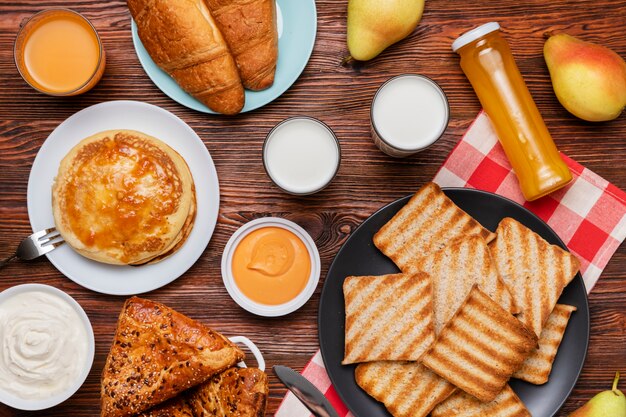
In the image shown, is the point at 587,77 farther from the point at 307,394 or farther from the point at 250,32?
the point at 307,394

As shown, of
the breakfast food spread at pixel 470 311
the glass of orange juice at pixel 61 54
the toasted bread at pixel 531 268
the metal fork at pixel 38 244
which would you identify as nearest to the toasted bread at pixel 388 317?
the breakfast food spread at pixel 470 311

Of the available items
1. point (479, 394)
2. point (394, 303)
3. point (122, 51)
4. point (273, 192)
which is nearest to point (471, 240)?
point (394, 303)

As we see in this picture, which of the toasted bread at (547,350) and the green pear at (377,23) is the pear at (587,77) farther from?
the toasted bread at (547,350)

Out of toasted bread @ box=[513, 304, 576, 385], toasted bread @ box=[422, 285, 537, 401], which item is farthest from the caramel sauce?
toasted bread @ box=[513, 304, 576, 385]

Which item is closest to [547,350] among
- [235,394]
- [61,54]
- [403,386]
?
[403,386]

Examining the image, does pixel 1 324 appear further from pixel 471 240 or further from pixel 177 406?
pixel 471 240

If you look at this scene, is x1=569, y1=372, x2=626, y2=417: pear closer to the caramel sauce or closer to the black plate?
the black plate
